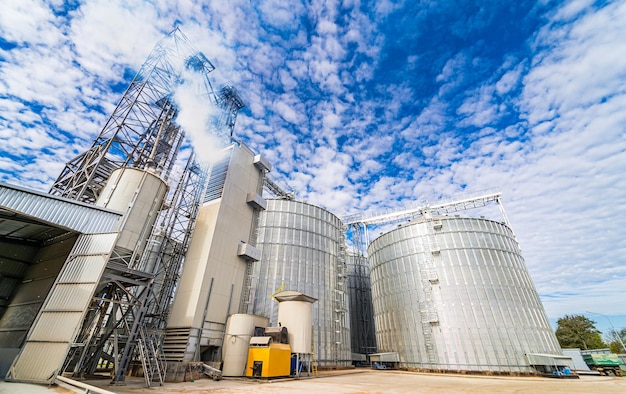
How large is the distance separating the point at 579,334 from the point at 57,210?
269ft

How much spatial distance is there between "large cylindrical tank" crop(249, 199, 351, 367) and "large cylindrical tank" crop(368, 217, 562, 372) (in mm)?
6907

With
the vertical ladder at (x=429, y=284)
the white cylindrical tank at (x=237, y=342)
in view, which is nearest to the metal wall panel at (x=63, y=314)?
the white cylindrical tank at (x=237, y=342)

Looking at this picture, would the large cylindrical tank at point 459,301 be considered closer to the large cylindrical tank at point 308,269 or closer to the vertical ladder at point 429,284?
the vertical ladder at point 429,284

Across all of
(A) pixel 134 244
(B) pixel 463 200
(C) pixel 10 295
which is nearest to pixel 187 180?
(A) pixel 134 244

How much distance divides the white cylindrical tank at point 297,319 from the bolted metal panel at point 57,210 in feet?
45.9

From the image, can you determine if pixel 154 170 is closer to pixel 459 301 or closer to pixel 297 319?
pixel 297 319

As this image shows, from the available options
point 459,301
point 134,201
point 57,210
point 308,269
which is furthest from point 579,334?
point 57,210

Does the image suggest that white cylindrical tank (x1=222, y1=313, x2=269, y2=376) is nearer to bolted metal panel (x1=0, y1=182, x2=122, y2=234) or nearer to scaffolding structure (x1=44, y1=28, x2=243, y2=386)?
scaffolding structure (x1=44, y1=28, x2=243, y2=386)

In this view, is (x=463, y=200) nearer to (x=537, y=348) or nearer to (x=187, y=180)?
(x=537, y=348)

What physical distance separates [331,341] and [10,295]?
27.7 meters

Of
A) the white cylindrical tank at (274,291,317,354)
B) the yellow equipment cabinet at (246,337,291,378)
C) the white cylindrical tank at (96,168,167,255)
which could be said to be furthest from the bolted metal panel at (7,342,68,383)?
the white cylindrical tank at (274,291,317,354)

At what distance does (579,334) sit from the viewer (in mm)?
52625

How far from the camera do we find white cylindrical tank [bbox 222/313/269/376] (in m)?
19.3

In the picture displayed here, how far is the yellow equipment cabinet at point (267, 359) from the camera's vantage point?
17641mm
